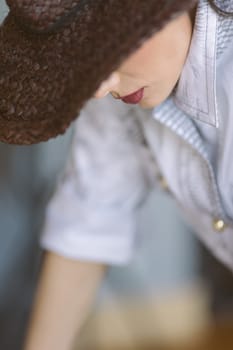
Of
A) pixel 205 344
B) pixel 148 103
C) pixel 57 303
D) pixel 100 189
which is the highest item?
pixel 148 103

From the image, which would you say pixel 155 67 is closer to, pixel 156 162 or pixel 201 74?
pixel 201 74

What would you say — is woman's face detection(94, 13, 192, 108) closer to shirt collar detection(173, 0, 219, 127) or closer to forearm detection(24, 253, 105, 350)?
shirt collar detection(173, 0, 219, 127)

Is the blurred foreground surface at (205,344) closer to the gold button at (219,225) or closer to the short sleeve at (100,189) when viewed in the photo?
the short sleeve at (100,189)

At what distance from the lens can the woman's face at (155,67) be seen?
463 mm

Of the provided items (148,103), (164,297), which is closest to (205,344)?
(164,297)

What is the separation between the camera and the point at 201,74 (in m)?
0.50

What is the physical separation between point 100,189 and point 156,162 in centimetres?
7

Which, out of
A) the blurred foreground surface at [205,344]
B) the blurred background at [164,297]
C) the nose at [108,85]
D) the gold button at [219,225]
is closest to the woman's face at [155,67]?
the nose at [108,85]

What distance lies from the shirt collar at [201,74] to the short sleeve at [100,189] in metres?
0.15

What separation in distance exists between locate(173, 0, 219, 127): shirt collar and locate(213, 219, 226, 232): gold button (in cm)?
12

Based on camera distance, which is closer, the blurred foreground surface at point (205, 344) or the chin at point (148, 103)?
the chin at point (148, 103)

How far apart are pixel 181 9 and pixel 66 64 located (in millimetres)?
83

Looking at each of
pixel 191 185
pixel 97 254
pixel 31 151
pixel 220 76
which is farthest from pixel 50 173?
pixel 220 76

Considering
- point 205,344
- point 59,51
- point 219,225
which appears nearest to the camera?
point 59,51
